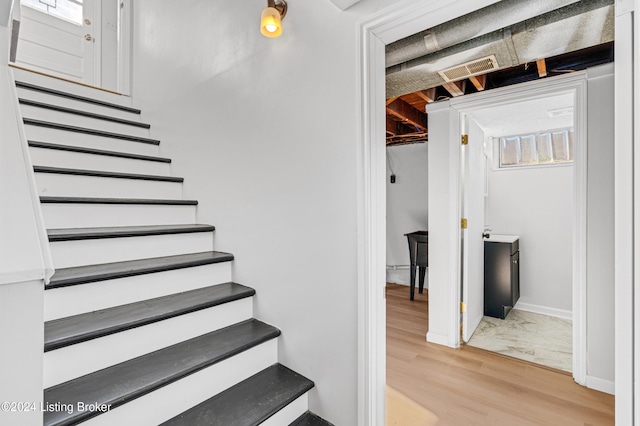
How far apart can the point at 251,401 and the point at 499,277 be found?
9.59 ft

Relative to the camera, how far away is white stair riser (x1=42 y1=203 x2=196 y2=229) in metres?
1.59

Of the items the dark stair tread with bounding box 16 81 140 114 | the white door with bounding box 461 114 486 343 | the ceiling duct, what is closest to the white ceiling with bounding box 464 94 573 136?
the white door with bounding box 461 114 486 343

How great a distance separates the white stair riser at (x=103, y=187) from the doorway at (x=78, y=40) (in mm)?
1644

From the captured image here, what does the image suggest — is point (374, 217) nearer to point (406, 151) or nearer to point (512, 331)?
point (512, 331)

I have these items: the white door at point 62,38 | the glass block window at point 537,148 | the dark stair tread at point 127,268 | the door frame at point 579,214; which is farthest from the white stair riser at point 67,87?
the glass block window at point 537,148

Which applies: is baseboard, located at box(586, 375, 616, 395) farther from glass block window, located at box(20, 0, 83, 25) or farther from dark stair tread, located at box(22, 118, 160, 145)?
glass block window, located at box(20, 0, 83, 25)

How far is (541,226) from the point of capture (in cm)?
355

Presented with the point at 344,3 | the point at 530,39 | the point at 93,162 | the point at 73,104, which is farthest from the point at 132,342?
the point at 530,39

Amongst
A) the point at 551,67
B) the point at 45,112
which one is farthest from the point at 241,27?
the point at 551,67

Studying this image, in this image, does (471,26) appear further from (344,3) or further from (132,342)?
(132,342)

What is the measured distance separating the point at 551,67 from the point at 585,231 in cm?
121

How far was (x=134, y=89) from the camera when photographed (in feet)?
9.94

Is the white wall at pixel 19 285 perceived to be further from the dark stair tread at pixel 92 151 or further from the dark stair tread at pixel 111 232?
the dark stair tread at pixel 92 151

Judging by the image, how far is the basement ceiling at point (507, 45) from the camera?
1.36 meters
